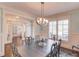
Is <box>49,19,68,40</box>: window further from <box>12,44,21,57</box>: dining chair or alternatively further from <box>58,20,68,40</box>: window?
<box>12,44,21,57</box>: dining chair

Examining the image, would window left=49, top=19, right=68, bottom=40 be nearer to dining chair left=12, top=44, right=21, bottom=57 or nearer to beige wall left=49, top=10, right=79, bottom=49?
beige wall left=49, top=10, right=79, bottom=49

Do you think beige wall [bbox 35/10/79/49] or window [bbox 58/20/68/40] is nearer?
beige wall [bbox 35/10/79/49]

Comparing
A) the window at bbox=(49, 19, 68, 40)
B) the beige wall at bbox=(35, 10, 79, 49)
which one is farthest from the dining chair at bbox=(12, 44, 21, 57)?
the window at bbox=(49, 19, 68, 40)

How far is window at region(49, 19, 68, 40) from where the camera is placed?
78.8 inches

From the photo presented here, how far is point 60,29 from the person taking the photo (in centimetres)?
207

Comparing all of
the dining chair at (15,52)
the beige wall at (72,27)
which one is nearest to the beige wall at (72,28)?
the beige wall at (72,27)

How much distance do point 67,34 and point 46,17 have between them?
489 mm

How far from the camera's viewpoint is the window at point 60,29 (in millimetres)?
2002

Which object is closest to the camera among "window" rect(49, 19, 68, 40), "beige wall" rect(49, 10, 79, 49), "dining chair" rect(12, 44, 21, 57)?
"dining chair" rect(12, 44, 21, 57)

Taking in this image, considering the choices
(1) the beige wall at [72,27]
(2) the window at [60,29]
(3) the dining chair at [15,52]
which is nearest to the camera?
(3) the dining chair at [15,52]

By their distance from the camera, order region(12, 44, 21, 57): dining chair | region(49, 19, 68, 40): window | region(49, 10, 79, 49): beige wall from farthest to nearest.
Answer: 1. region(49, 19, 68, 40): window
2. region(49, 10, 79, 49): beige wall
3. region(12, 44, 21, 57): dining chair

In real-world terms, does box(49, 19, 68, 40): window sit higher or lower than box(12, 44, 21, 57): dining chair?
higher

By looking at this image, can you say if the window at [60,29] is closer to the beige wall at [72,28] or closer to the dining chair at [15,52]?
the beige wall at [72,28]

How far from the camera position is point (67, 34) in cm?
202
